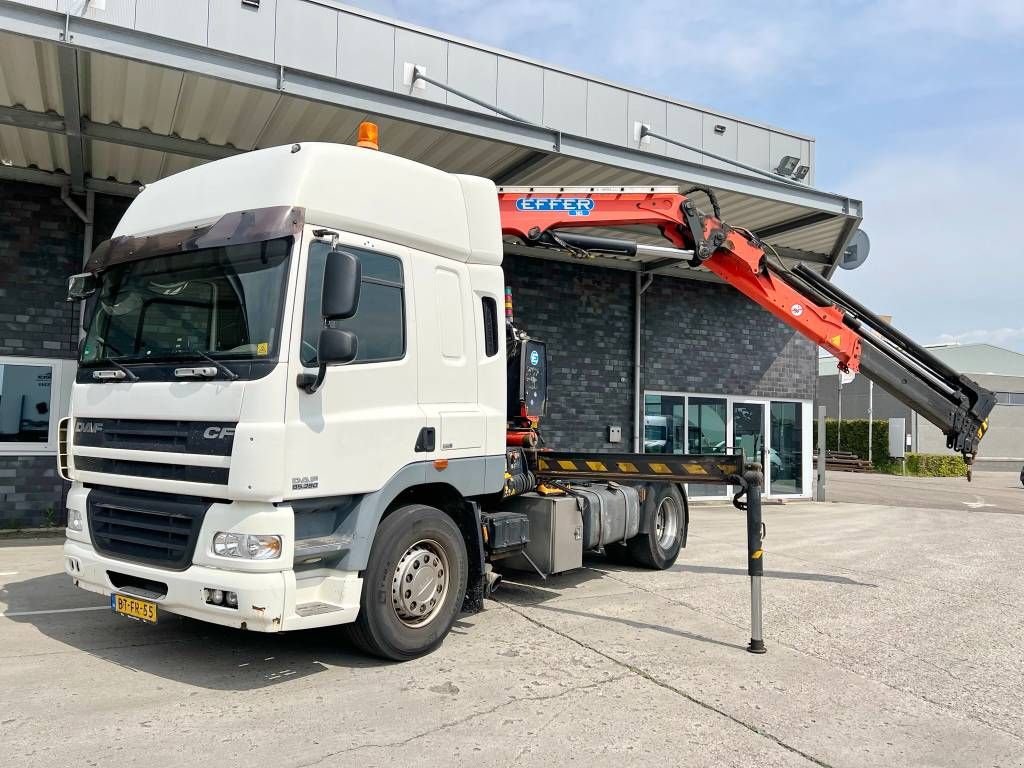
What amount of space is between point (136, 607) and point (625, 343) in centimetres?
1184

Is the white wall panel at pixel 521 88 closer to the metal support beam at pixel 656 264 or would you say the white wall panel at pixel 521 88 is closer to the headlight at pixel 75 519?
the metal support beam at pixel 656 264

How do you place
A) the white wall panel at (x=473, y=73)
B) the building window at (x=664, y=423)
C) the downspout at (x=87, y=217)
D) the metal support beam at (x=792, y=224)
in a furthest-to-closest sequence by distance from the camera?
1. the building window at (x=664, y=423)
2. the metal support beam at (x=792, y=224)
3. the white wall panel at (x=473, y=73)
4. the downspout at (x=87, y=217)

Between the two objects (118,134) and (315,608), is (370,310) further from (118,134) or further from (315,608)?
(118,134)

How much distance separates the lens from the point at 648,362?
51.9 ft

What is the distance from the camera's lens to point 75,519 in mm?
5227

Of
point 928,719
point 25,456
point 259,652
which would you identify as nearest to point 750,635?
point 928,719

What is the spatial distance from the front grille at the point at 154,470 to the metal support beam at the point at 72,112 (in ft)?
14.3

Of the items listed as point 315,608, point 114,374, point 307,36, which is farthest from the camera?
point 307,36

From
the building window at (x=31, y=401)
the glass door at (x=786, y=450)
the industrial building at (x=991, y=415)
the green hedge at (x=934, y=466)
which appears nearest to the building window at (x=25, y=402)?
the building window at (x=31, y=401)

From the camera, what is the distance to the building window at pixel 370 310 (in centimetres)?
462

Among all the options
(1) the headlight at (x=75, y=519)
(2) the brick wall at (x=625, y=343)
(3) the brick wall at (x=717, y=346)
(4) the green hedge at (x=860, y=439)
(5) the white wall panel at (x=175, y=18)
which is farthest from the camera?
(4) the green hedge at (x=860, y=439)

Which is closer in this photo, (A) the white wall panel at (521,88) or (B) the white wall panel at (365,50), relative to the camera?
(B) the white wall panel at (365,50)

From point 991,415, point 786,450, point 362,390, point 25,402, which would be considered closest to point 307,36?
point 25,402

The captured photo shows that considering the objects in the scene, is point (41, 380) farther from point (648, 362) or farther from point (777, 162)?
point (777, 162)
